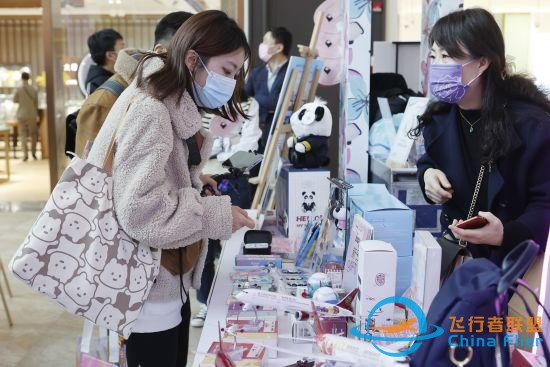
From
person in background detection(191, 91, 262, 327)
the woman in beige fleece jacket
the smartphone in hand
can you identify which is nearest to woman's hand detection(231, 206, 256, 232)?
the woman in beige fleece jacket

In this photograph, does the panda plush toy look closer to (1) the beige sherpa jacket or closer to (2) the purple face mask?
(2) the purple face mask

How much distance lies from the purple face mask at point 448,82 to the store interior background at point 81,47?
241cm

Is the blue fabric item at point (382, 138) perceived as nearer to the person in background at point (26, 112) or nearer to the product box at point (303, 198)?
the product box at point (303, 198)

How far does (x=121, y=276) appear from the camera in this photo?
1559 mm

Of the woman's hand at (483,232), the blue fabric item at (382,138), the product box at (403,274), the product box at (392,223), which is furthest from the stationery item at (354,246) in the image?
the blue fabric item at (382,138)

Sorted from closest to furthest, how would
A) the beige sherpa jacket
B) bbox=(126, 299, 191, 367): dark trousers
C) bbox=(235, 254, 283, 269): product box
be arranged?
the beige sherpa jacket < bbox=(126, 299, 191, 367): dark trousers < bbox=(235, 254, 283, 269): product box

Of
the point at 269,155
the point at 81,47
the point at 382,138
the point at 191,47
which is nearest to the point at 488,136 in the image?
the point at 191,47

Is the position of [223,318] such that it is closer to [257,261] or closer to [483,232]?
[257,261]

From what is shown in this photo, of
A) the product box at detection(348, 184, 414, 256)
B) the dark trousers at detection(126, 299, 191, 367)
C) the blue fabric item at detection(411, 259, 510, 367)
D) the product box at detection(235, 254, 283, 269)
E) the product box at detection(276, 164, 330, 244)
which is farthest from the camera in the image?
the product box at detection(276, 164, 330, 244)

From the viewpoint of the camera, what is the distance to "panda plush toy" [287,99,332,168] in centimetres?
281

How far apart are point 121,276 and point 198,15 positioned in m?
0.71

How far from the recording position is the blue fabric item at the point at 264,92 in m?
5.28

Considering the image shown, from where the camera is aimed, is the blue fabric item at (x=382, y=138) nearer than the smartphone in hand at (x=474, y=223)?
No

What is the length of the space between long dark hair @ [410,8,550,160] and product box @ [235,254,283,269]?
0.82 m
